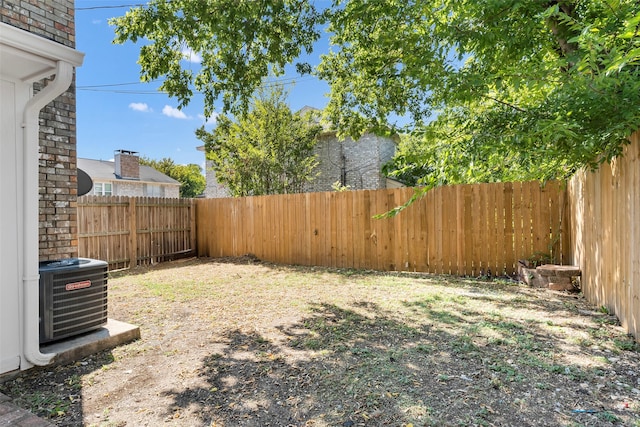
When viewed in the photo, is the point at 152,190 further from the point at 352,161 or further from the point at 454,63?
the point at 454,63

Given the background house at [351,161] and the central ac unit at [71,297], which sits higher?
the background house at [351,161]

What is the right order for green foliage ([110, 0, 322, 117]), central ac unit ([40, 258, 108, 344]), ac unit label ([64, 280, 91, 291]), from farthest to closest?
green foliage ([110, 0, 322, 117])
ac unit label ([64, 280, 91, 291])
central ac unit ([40, 258, 108, 344])

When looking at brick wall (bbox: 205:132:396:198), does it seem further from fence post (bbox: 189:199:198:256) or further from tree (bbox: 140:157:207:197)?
tree (bbox: 140:157:207:197)

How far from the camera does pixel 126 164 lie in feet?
68.3

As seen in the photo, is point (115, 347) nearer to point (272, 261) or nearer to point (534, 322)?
point (534, 322)

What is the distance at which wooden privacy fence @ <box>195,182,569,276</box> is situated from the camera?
19.0 feet

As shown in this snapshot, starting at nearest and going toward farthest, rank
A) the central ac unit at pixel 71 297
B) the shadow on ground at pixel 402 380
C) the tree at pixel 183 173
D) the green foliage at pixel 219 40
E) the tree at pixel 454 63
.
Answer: the shadow on ground at pixel 402 380
the tree at pixel 454 63
the central ac unit at pixel 71 297
the green foliage at pixel 219 40
the tree at pixel 183 173

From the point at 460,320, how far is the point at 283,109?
1017 centimetres

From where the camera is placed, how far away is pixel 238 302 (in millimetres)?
4816

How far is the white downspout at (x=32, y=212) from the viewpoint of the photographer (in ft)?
8.56

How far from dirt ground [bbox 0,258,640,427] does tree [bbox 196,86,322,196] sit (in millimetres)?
7808

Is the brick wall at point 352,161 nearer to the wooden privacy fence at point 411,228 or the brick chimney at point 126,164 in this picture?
the wooden privacy fence at point 411,228

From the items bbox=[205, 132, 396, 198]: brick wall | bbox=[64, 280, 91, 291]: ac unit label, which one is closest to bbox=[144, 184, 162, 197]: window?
bbox=[205, 132, 396, 198]: brick wall

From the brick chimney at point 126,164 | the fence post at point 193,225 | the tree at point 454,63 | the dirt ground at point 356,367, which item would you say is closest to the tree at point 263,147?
the fence post at point 193,225
